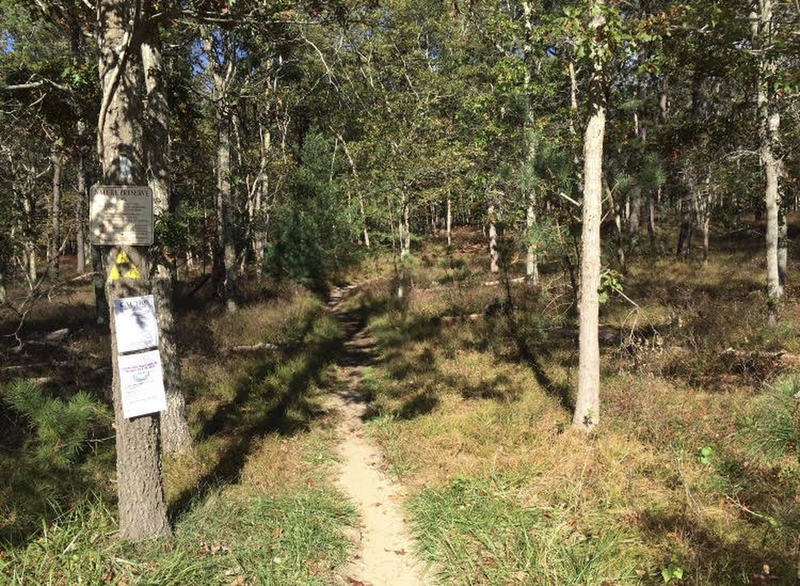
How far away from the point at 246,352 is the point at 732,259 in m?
21.7

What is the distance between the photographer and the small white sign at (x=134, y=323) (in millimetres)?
4035

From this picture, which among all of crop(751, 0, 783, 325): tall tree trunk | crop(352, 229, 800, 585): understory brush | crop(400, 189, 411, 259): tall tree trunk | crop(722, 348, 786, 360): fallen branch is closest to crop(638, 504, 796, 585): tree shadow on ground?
crop(352, 229, 800, 585): understory brush

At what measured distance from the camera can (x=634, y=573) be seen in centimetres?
436

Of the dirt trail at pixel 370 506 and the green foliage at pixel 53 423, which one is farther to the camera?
the green foliage at pixel 53 423

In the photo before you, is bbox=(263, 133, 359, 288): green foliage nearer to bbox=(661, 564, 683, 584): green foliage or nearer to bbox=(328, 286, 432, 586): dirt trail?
bbox=(328, 286, 432, 586): dirt trail

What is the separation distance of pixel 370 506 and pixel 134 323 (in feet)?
12.6

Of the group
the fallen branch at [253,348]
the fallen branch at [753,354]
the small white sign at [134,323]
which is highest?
A: the small white sign at [134,323]

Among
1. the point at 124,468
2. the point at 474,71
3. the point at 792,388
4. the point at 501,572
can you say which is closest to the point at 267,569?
the point at 124,468

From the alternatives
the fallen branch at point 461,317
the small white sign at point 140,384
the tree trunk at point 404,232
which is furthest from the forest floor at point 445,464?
the tree trunk at point 404,232

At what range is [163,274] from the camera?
7086mm

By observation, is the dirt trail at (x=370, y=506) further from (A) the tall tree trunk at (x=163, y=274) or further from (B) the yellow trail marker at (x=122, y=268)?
(B) the yellow trail marker at (x=122, y=268)

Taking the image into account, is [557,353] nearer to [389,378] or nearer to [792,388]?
[389,378]

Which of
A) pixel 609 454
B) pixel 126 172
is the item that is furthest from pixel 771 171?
pixel 126 172

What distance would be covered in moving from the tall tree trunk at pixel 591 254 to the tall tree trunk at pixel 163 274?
606cm
